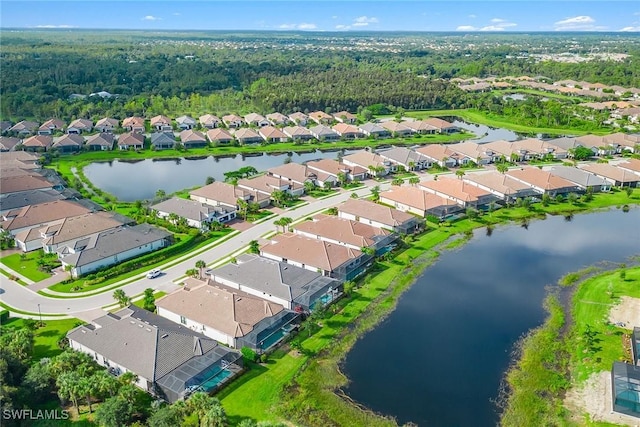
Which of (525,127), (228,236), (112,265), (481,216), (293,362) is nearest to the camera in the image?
(293,362)

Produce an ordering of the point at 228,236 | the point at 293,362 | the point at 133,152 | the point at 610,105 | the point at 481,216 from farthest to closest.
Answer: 1. the point at 610,105
2. the point at 133,152
3. the point at 481,216
4. the point at 228,236
5. the point at 293,362

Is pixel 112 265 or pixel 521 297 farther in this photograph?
pixel 112 265

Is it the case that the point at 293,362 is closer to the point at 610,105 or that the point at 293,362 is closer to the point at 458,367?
the point at 458,367

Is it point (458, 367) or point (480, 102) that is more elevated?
point (480, 102)

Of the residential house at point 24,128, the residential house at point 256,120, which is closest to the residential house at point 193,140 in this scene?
the residential house at point 256,120

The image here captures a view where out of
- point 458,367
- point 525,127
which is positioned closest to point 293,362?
point 458,367

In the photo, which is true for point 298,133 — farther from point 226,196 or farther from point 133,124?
point 226,196
